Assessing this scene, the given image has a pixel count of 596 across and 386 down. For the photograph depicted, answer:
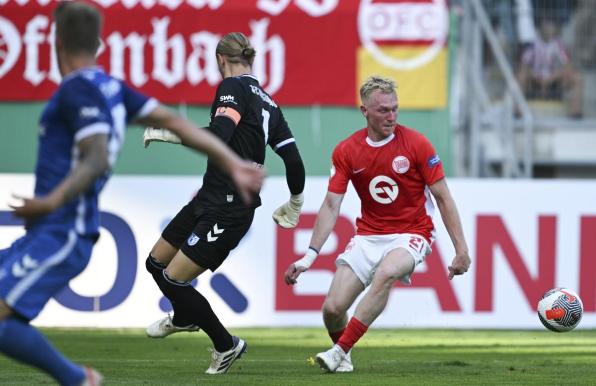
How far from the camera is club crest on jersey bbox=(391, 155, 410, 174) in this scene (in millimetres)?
8523

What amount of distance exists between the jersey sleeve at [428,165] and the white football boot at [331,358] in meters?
1.30

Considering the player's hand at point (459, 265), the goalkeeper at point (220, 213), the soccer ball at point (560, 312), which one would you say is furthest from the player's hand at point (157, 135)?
the soccer ball at point (560, 312)

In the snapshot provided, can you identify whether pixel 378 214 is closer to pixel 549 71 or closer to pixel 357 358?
pixel 357 358

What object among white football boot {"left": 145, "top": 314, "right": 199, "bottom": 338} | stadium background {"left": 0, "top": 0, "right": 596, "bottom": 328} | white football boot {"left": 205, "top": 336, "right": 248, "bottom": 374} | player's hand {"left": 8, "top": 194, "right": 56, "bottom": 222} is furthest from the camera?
stadium background {"left": 0, "top": 0, "right": 596, "bottom": 328}

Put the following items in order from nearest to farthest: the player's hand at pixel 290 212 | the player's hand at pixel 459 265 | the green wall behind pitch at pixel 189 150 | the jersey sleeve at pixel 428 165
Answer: the player's hand at pixel 459 265
the jersey sleeve at pixel 428 165
the player's hand at pixel 290 212
the green wall behind pitch at pixel 189 150

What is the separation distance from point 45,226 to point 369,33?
10304 millimetres

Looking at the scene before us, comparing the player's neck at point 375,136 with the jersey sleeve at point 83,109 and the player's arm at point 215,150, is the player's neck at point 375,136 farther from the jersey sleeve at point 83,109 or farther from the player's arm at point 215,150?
the jersey sleeve at point 83,109

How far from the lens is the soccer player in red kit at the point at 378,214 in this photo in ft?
27.3

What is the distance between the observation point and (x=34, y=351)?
540cm

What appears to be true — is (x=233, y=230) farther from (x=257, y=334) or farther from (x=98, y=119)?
(x=257, y=334)

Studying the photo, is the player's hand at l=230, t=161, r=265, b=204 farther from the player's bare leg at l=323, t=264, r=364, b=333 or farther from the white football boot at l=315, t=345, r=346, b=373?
the player's bare leg at l=323, t=264, r=364, b=333

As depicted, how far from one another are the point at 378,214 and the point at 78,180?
371 centimetres

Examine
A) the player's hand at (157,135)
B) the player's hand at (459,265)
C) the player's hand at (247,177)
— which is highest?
the player's hand at (247,177)

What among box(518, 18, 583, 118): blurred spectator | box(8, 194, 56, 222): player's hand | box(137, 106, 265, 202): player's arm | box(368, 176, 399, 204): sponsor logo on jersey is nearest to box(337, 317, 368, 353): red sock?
box(368, 176, 399, 204): sponsor logo on jersey
